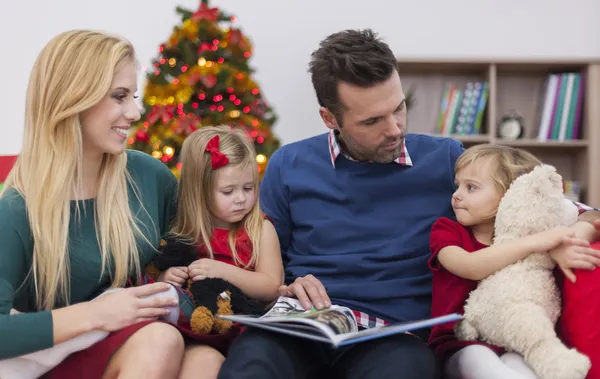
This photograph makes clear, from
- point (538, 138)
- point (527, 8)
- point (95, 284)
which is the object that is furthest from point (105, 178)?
point (527, 8)

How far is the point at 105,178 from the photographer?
1.63 metres

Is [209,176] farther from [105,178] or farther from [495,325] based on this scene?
[495,325]

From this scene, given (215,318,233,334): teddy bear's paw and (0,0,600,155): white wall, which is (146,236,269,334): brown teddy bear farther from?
(0,0,600,155): white wall

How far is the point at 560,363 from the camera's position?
1.33 m

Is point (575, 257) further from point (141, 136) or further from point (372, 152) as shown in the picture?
point (141, 136)

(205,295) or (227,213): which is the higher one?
(227,213)

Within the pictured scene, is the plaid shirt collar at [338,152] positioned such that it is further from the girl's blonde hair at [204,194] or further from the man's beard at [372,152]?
the girl's blonde hair at [204,194]

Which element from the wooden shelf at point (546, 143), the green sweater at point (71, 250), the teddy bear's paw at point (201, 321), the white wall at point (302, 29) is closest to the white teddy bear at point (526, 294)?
the teddy bear's paw at point (201, 321)

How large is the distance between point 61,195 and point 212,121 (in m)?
1.85

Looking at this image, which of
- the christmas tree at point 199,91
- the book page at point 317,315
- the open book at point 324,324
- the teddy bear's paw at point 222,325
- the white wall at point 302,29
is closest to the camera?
the open book at point 324,324

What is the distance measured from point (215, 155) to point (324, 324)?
2.15 feet

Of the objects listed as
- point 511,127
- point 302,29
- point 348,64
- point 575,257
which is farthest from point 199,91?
point 575,257

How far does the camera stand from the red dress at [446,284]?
63.2 inches

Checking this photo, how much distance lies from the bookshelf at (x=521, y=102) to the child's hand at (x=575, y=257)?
218 cm
